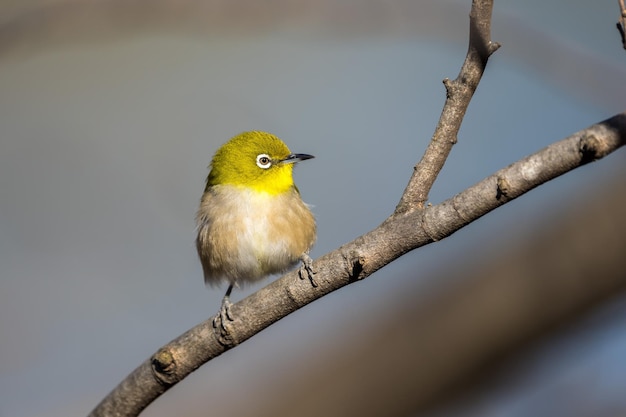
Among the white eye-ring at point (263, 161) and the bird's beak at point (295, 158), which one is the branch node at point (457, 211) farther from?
the white eye-ring at point (263, 161)

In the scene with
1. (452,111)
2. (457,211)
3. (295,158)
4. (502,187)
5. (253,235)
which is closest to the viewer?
(502,187)

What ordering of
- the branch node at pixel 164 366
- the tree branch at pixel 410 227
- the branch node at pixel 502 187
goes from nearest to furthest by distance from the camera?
the tree branch at pixel 410 227 → the branch node at pixel 502 187 → the branch node at pixel 164 366

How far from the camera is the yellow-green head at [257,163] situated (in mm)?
5301

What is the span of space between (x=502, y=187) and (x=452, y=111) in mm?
569

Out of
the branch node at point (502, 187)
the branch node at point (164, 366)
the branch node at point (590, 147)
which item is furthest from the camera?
the branch node at point (164, 366)

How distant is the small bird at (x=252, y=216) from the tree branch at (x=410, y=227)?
1278 millimetres

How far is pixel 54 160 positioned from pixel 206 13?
3217mm

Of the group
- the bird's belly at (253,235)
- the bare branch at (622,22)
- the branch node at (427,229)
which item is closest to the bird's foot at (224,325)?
the branch node at (427,229)

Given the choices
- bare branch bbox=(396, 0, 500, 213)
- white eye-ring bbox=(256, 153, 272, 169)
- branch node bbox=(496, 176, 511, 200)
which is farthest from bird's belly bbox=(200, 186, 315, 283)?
branch node bbox=(496, 176, 511, 200)

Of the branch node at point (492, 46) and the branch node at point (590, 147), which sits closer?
the branch node at point (590, 147)

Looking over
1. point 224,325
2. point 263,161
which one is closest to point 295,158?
point 263,161

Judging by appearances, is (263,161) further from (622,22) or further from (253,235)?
(622,22)

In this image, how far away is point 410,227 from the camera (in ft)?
9.32

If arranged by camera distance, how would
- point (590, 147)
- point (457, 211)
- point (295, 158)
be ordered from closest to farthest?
point (590, 147)
point (457, 211)
point (295, 158)
